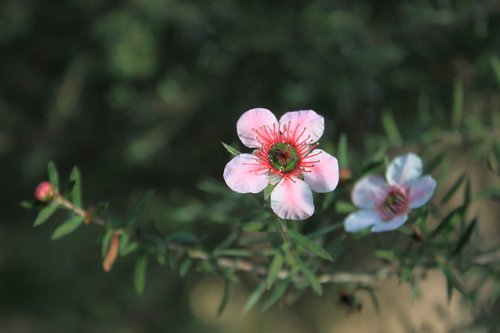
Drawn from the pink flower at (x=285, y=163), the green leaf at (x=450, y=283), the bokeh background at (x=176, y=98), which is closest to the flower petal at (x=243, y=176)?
the pink flower at (x=285, y=163)

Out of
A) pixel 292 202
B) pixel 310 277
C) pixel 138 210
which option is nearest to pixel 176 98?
pixel 138 210

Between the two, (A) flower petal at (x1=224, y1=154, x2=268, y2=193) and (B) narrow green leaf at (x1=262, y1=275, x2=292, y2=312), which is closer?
(A) flower petal at (x1=224, y1=154, x2=268, y2=193)

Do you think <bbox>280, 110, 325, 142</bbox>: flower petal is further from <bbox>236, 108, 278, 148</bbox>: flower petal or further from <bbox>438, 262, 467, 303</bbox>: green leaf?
<bbox>438, 262, 467, 303</bbox>: green leaf

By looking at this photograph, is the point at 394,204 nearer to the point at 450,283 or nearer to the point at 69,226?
the point at 450,283

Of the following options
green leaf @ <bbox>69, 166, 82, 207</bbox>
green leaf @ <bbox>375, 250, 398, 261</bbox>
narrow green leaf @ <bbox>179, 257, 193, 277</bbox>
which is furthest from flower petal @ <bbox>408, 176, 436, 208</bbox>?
green leaf @ <bbox>69, 166, 82, 207</bbox>

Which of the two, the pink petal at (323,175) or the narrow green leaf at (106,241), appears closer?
the pink petal at (323,175)

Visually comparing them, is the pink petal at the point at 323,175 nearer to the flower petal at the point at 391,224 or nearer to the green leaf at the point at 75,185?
the flower petal at the point at 391,224
